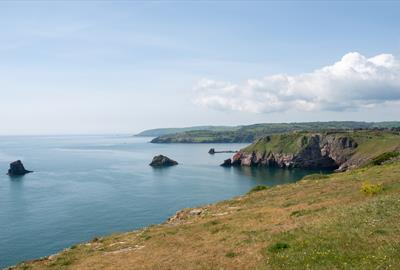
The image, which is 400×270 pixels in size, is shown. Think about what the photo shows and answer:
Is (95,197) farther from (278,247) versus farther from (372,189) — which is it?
(278,247)

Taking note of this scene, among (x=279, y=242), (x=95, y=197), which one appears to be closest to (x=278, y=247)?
(x=279, y=242)

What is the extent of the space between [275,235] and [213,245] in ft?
14.0

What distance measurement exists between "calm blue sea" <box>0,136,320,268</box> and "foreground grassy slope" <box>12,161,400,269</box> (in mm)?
36749

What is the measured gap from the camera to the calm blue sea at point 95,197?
75312 mm

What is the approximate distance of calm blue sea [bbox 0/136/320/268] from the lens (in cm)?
7531

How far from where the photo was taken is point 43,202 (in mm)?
108312

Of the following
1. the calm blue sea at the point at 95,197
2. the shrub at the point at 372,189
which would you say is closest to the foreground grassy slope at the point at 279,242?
the shrub at the point at 372,189

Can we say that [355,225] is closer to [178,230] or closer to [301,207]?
[301,207]

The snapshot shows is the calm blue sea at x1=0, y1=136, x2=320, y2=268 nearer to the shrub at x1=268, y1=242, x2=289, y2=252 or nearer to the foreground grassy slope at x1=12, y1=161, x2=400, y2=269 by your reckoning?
the foreground grassy slope at x1=12, y1=161, x2=400, y2=269

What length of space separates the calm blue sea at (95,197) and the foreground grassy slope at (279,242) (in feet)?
121

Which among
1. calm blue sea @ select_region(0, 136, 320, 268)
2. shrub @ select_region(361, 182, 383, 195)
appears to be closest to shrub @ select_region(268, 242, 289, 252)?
shrub @ select_region(361, 182, 383, 195)

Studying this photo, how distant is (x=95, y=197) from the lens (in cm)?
11600

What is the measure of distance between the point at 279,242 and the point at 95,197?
100962mm

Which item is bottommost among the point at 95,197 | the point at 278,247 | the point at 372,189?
the point at 95,197
